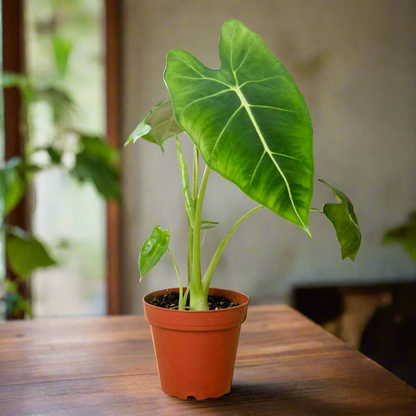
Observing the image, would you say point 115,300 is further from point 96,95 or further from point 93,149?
point 96,95

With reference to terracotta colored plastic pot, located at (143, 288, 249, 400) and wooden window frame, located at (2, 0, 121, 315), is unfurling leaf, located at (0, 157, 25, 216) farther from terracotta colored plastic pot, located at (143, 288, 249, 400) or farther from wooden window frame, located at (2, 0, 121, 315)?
terracotta colored plastic pot, located at (143, 288, 249, 400)

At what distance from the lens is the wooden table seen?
65cm

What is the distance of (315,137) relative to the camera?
6.92 feet

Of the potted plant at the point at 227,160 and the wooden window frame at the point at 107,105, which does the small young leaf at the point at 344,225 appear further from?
the wooden window frame at the point at 107,105

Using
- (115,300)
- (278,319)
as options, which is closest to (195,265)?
(278,319)

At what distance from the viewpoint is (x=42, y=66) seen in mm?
1938

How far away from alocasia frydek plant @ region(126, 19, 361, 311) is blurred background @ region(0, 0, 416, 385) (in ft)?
4.31

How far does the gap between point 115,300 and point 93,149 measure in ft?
2.37

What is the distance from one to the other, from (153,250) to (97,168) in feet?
3.43

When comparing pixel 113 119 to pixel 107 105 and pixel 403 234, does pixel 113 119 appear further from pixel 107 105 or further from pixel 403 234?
pixel 403 234

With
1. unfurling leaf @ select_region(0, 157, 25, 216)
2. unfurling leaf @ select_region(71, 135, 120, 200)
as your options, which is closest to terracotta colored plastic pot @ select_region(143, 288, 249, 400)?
unfurling leaf @ select_region(71, 135, 120, 200)

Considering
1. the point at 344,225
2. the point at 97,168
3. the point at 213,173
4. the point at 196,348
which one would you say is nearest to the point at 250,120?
the point at 344,225

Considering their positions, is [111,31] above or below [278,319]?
above

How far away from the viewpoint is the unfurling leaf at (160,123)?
2.27 feet
